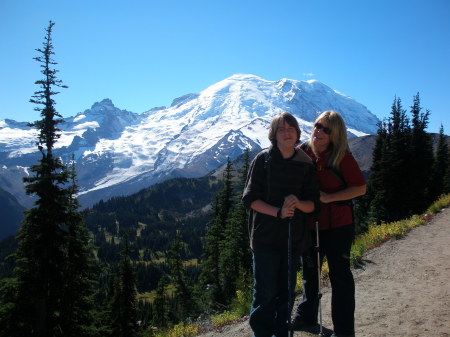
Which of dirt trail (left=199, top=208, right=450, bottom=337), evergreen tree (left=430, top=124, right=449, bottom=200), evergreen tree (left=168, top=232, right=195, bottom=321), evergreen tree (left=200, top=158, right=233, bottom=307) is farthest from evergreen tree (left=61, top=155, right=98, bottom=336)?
evergreen tree (left=430, top=124, right=449, bottom=200)

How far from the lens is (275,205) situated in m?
4.07

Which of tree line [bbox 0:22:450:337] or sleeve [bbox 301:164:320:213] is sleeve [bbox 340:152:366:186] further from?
tree line [bbox 0:22:450:337]

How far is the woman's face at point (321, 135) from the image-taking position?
459 cm

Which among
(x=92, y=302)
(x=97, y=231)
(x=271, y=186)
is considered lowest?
(x=97, y=231)

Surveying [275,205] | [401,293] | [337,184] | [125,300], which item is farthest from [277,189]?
[125,300]

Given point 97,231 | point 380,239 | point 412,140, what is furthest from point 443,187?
point 97,231

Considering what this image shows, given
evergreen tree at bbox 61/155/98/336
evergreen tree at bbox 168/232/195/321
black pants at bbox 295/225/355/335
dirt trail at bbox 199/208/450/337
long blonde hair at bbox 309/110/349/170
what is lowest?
evergreen tree at bbox 168/232/195/321

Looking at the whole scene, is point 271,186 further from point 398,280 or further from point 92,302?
point 92,302

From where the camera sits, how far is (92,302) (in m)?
18.6

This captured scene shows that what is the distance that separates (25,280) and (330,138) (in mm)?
16282

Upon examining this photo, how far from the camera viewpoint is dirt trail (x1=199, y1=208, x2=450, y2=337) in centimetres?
554

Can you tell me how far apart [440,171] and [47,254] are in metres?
47.2

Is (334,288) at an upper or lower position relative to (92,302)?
upper

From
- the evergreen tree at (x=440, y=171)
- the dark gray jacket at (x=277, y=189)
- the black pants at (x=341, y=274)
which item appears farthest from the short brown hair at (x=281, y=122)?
the evergreen tree at (x=440, y=171)
